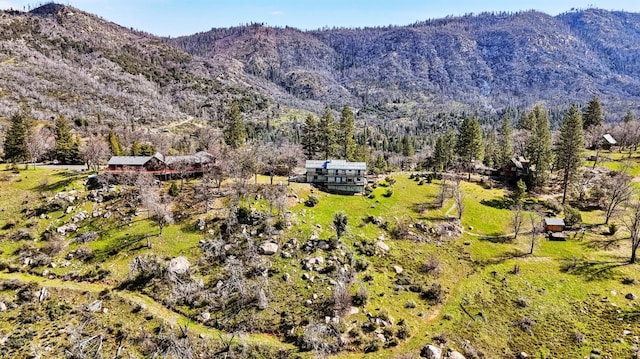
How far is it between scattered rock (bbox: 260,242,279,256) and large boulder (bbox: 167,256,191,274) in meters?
11.2

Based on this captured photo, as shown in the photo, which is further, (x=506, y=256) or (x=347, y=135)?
(x=347, y=135)

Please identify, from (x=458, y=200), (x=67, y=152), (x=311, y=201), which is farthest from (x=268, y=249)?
(x=67, y=152)

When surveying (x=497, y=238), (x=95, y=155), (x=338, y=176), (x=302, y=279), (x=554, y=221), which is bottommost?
(x=302, y=279)

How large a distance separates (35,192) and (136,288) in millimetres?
34988

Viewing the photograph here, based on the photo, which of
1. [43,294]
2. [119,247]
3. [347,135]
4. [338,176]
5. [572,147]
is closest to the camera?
[43,294]

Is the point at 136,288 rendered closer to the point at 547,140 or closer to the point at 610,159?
the point at 547,140

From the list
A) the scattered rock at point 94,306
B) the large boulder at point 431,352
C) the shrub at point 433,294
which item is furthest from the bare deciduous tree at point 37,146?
the large boulder at point 431,352

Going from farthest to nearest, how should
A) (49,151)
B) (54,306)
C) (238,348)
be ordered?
1. (49,151)
2. (54,306)
3. (238,348)

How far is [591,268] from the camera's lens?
202 ft

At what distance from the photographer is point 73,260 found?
184ft

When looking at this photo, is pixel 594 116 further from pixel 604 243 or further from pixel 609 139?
pixel 604 243

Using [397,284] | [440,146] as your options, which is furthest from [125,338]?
[440,146]

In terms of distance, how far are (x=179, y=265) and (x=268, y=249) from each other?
522 inches

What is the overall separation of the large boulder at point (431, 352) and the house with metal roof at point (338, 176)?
42847 mm
